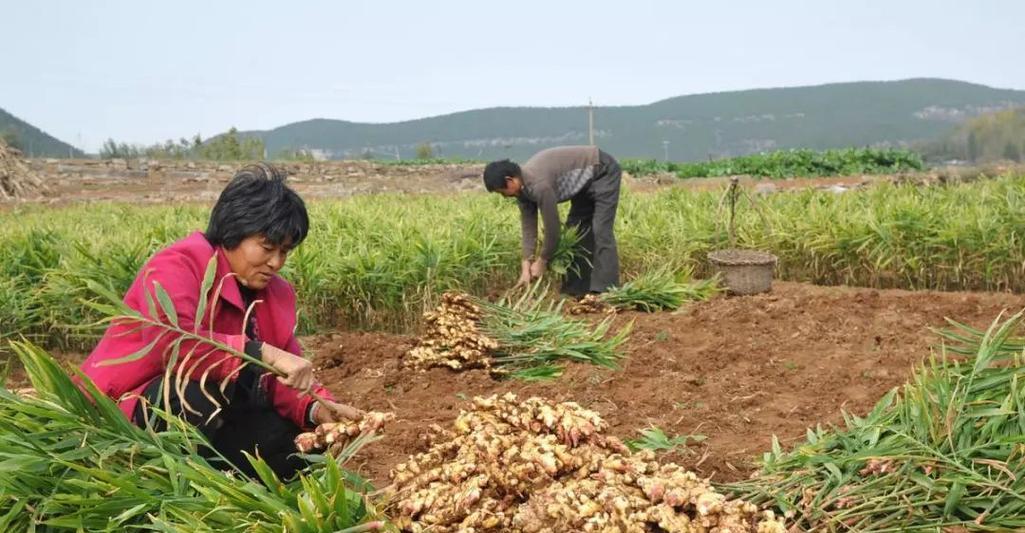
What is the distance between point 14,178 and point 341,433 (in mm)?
18736

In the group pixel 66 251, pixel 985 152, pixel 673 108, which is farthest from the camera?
pixel 673 108

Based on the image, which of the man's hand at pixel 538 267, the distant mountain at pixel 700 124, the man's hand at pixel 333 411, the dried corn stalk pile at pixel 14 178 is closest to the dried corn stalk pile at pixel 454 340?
the man's hand at pixel 538 267

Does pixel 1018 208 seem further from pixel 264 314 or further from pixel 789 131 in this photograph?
pixel 789 131

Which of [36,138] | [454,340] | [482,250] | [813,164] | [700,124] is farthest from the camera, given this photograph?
[700,124]

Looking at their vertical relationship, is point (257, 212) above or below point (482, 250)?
above

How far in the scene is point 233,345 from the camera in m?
2.32

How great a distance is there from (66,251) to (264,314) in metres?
3.90

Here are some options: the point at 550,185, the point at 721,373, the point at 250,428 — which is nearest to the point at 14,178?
the point at 550,185

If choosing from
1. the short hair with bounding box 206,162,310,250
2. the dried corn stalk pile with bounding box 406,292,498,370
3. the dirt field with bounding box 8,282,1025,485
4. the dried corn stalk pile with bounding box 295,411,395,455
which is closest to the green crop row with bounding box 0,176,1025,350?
the dirt field with bounding box 8,282,1025,485

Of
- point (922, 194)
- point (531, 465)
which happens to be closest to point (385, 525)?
point (531, 465)

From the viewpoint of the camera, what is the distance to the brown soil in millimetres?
3570

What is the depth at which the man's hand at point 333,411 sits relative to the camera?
2.40 meters

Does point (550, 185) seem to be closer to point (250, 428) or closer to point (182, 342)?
point (250, 428)

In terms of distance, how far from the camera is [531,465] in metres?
1.96
